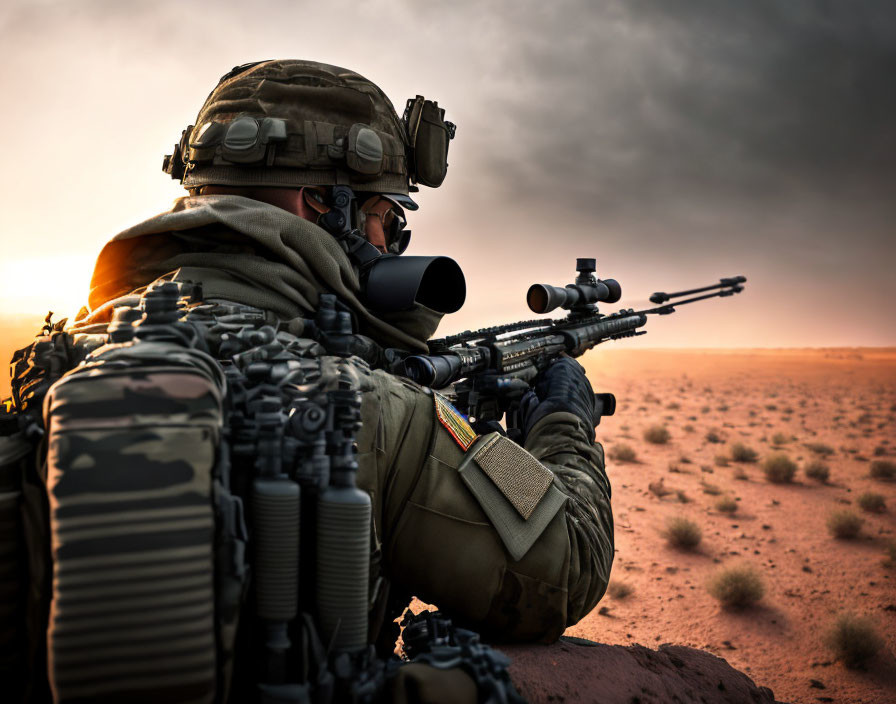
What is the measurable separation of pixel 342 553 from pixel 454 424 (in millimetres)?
628

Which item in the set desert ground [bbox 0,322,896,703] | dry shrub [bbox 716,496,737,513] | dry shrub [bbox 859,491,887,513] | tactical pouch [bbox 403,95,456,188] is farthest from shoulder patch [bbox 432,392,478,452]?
dry shrub [bbox 859,491,887,513]

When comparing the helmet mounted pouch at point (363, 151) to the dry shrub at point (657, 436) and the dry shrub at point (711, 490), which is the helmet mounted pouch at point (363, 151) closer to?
the dry shrub at point (711, 490)

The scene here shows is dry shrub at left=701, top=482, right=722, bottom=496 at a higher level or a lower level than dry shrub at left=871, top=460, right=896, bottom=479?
lower

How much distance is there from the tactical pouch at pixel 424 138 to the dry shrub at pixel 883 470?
12688mm

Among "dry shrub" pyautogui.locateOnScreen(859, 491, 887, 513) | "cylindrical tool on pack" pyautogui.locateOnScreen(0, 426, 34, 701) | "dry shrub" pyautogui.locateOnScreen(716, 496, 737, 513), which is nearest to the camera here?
"cylindrical tool on pack" pyautogui.locateOnScreen(0, 426, 34, 701)

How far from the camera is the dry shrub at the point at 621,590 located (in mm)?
6898

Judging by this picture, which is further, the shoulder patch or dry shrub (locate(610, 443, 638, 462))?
dry shrub (locate(610, 443, 638, 462))

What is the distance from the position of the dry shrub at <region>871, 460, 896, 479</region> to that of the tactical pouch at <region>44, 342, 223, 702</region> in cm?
1403

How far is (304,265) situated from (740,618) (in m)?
6.45

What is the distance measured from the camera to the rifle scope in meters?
4.55

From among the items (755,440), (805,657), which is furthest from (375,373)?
(755,440)

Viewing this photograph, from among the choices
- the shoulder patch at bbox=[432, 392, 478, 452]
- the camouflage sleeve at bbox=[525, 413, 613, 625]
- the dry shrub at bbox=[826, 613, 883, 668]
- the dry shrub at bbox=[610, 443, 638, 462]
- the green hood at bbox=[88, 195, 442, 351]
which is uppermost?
the green hood at bbox=[88, 195, 442, 351]

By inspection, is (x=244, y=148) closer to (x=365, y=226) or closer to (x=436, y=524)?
(x=365, y=226)

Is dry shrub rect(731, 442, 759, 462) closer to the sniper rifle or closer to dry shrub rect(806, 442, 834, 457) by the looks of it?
dry shrub rect(806, 442, 834, 457)
